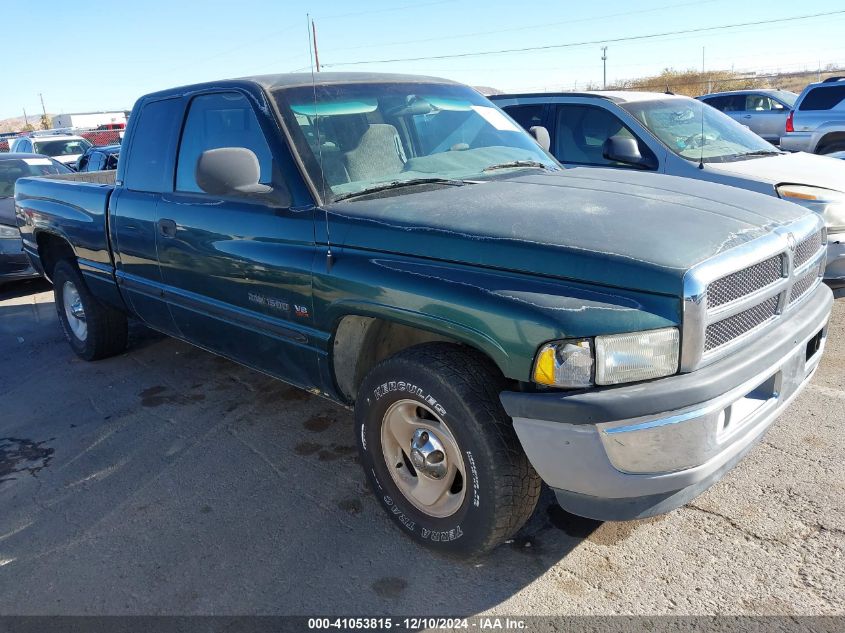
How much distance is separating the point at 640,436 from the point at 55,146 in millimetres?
20567

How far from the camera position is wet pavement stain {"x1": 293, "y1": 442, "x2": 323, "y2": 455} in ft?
12.5

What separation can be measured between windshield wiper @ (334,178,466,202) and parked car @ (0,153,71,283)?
5418 millimetres

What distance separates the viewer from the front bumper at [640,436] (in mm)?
2176

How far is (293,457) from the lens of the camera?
3.75 meters

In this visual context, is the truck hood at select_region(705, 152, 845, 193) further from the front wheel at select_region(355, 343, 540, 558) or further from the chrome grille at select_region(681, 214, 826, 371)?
the front wheel at select_region(355, 343, 540, 558)

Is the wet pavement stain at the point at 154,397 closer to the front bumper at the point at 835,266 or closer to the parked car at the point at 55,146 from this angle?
the front bumper at the point at 835,266

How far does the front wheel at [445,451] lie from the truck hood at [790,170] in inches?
153

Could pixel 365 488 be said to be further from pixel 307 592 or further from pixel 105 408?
pixel 105 408

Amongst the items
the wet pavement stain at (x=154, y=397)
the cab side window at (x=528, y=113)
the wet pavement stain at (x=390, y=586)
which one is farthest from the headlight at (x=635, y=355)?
the cab side window at (x=528, y=113)

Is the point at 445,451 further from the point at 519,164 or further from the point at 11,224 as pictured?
the point at 11,224

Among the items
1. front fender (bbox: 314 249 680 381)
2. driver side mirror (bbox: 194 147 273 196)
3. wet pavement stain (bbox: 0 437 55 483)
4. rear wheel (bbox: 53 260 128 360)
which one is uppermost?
driver side mirror (bbox: 194 147 273 196)

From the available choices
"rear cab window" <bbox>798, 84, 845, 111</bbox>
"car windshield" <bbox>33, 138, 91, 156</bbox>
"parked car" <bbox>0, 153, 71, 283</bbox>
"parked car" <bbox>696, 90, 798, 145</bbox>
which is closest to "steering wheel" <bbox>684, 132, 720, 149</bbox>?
"parked car" <bbox>0, 153, 71, 283</bbox>

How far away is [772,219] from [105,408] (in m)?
4.07

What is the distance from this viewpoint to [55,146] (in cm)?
1894
